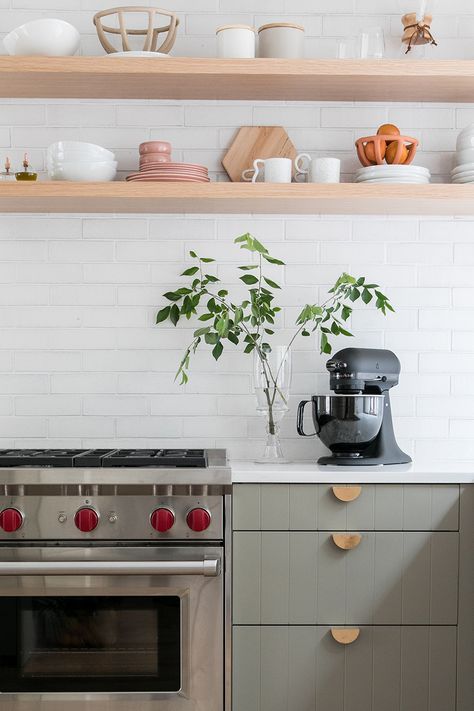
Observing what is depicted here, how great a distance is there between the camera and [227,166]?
2891mm

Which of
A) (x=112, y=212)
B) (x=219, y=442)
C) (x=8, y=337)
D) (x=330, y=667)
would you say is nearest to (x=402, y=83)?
(x=112, y=212)

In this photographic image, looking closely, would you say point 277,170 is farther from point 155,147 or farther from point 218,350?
point 218,350

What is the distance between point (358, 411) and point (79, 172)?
116 centimetres

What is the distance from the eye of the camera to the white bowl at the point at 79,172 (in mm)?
2617

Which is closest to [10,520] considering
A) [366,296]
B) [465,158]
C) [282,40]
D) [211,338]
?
[211,338]

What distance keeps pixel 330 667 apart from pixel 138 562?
2.10 feet

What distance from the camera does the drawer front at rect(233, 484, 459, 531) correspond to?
240 centimetres

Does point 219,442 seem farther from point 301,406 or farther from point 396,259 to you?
point 396,259

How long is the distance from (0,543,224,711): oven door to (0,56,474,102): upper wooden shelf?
1.45 m

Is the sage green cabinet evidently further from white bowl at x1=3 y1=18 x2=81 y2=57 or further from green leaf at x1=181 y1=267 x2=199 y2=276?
white bowl at x1=3 y1=18 x2=81 y2=57

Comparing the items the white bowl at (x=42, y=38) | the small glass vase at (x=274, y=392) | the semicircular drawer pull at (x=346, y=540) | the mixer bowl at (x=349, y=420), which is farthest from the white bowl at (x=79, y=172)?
the semicircular drawer pull at (x=346, y=540)

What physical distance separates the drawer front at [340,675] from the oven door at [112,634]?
0.14m

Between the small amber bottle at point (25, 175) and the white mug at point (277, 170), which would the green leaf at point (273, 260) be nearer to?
the white mug at point (277, 170)

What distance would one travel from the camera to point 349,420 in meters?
2.55
